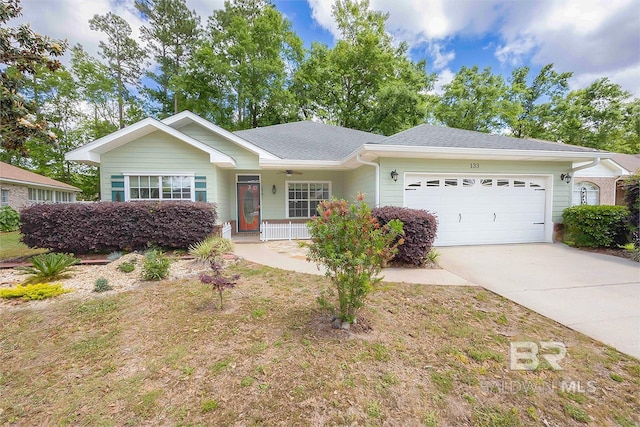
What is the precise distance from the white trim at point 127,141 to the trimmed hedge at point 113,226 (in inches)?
81.0

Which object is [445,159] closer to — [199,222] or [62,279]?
[199,222]

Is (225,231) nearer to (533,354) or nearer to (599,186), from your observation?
(533,354)

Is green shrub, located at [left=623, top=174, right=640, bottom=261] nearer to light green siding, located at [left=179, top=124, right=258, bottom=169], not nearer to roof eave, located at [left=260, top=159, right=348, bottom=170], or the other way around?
roof eave, located at [left=260, top=159, right=348, bottom=170]

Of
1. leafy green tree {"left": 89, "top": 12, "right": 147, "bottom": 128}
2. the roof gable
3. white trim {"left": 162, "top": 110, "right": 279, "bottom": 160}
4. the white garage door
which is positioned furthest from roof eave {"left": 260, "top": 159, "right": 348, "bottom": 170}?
leafy green tree {"left": 89, "top": 12, "right": 147, "bottom": 128}

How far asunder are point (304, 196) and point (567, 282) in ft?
28.6

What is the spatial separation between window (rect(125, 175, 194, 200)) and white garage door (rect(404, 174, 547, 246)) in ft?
23.7

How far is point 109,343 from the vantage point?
2.97m

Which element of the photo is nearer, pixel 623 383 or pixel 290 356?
pixel 623 383

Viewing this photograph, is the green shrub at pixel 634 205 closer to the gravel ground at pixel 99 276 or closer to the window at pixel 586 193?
the gravel ground at pixel 99 276

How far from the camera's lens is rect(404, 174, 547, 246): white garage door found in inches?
314

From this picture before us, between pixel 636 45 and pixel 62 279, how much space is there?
1430 centimetres

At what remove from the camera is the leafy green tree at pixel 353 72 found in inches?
814

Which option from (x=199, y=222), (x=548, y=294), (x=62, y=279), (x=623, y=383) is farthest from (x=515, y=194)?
(x=62, y=279)

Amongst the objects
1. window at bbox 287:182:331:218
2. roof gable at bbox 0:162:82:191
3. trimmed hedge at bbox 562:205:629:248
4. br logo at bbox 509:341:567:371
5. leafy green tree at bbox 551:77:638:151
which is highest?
leafy green tree at bbox 551:77:638:151
